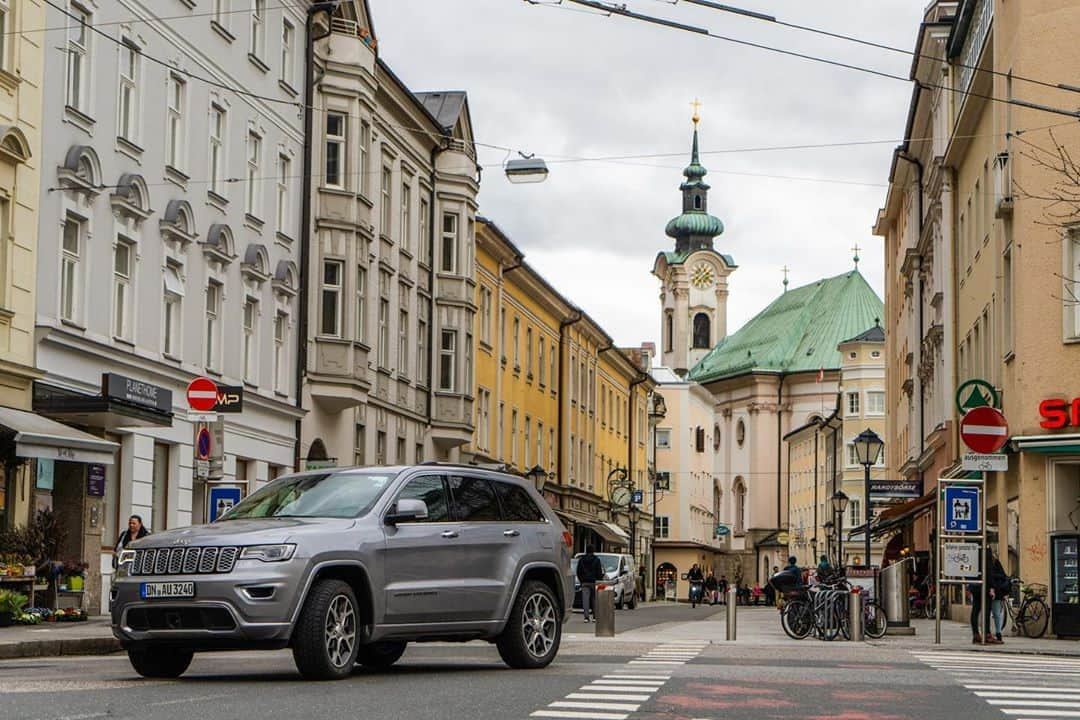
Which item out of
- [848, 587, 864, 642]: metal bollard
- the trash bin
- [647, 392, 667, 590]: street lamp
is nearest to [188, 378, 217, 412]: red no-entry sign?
[848, 587, 864, 642]: metal bollard

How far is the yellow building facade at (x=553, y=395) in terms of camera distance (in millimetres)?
60531

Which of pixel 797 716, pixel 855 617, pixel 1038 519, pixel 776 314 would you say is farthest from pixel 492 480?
pixel 776 314

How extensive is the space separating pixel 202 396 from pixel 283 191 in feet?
54.4

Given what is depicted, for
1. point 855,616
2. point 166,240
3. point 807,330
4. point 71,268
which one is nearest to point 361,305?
point 166,240

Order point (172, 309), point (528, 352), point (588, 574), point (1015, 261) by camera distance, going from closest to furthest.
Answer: point (1015, 261)
point (172, 309)
point (588, 574)
point (528, 352)

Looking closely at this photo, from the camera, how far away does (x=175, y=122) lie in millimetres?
32969

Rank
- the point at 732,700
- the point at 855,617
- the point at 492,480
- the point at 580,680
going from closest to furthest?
the point at 732,700 → the point at 580,680 → the point at 492,480 → the point at 855,617

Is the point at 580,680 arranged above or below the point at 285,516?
below

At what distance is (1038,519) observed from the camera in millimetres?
31062

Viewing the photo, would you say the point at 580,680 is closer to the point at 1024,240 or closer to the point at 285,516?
the point at 285,516

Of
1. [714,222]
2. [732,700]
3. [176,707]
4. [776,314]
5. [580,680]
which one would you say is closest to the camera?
[176,707]

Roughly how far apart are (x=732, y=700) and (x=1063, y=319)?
1978cm

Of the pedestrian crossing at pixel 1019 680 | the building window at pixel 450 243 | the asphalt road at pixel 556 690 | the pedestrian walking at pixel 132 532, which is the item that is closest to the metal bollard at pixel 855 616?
the pedestrian crossing at pixel 1019 680

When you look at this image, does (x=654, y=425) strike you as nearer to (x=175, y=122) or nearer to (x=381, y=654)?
(x=175, y=122)
